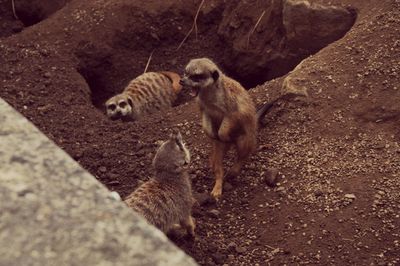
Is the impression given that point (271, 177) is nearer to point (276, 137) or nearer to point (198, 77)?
point (276, 137)

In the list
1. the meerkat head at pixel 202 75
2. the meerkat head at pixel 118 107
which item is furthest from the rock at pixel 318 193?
the meerkat head at pixel 118 107

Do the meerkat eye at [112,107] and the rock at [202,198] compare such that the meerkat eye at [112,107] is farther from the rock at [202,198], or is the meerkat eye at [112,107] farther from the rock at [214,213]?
the rock at [214,213]

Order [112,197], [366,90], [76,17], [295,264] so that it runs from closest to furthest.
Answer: [112,197] → [295,264] → [366,90] → [76,17]

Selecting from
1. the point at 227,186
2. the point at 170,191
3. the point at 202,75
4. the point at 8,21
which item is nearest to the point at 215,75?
the point at 202,75

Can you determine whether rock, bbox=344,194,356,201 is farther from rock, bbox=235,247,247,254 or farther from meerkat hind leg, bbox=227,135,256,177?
meerkat hind leg, bbox=227,135,256,177

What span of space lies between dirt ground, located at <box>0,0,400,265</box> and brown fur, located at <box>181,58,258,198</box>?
0.11 metres

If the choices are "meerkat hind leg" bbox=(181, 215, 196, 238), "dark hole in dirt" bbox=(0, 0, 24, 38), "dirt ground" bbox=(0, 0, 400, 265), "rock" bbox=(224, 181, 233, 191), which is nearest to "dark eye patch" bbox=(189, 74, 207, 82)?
"dirt ground" bbox=(0, 0, 400, 265)

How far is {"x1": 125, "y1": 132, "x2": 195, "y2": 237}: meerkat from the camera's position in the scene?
10.3 feet

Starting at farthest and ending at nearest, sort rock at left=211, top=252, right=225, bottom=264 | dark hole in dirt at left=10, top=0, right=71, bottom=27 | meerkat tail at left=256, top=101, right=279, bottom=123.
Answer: dark hole in dirt at left=10, top=0, right=71, bottom=27
meerkat tail at left=256, top=101, right=279, bottom=123
rock at left=211, top=252, right=225, bottom=264

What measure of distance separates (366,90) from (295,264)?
1.31 m

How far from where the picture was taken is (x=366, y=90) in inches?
156

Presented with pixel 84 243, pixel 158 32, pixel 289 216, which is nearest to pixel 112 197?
pixel 84 243

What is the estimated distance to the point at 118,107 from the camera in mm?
5176

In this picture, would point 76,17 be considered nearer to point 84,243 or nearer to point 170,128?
point 170,128
